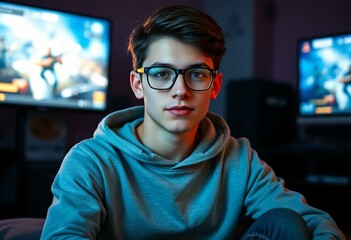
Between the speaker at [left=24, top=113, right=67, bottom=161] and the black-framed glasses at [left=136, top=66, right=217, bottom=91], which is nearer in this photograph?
the black-framed glasses at [left=136, top=66, right=217, bottom=91]

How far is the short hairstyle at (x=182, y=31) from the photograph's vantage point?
116cm

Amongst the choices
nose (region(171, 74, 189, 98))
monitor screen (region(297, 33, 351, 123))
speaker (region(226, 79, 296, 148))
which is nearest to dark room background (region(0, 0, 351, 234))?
speaker (region(226, 79, 296, 148))

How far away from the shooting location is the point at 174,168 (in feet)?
3.95

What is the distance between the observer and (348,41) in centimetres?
275

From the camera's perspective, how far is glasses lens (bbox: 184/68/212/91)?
1.15 meters

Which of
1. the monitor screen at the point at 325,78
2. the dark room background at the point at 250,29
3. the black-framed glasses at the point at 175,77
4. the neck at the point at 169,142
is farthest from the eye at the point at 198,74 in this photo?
the dark room background at the point at 250,29

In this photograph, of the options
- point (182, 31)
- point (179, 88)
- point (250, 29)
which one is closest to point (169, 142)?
point (179, 88)

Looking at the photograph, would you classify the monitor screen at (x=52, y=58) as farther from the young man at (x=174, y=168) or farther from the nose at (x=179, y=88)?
the nose at (x=179, y=88)

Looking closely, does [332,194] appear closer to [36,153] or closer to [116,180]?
[36,153]

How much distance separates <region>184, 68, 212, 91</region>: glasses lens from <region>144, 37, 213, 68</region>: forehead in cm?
2

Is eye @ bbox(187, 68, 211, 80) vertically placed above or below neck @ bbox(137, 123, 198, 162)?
above

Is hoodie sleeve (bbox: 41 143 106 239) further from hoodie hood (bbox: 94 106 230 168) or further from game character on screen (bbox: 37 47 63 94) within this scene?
game character on screen (bbox: 37 47 63 94)

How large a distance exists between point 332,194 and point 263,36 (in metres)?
1.41

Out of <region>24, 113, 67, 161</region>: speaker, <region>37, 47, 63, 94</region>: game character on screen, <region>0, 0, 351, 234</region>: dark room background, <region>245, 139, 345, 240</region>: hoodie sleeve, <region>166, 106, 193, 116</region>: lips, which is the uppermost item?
<region>0, 0, 351, 234</region>: dark room background
